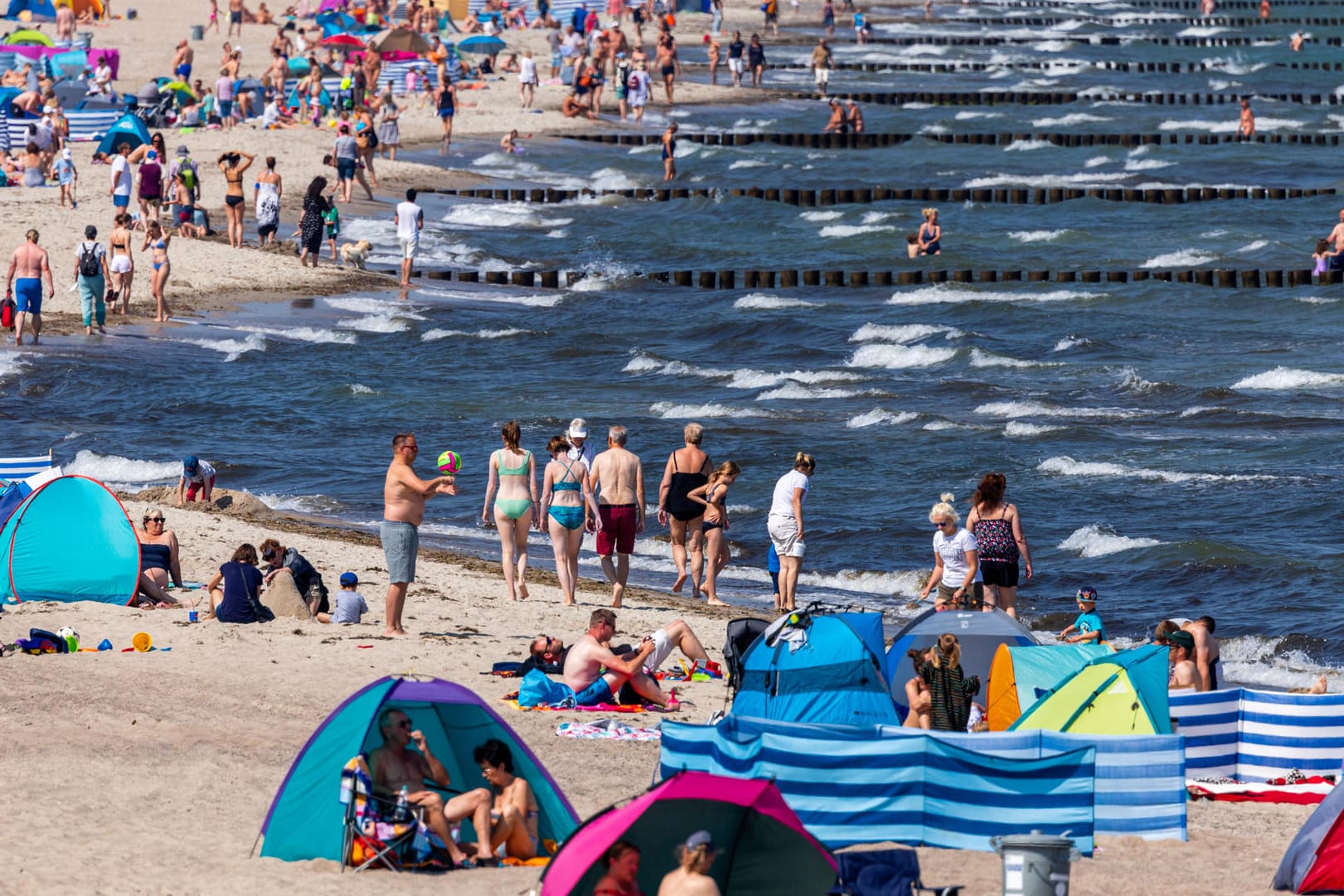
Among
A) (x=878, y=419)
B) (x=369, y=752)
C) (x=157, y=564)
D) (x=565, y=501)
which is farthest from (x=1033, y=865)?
(x=878, y=419)

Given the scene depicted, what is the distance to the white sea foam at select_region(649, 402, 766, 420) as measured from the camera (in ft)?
79.7

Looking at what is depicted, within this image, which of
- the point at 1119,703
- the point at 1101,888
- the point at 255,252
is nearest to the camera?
the point at 1101,888

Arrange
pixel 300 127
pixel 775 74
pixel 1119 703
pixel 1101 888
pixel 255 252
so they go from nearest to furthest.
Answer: pixel 1101 888 < pixel 1119 703 < pixel 255 252 < pixel 300 127 < pixel 775 74

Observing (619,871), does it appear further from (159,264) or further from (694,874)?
(159,264)

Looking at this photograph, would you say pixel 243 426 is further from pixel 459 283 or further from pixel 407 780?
pixel 407 780

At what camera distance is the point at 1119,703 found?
415 inches

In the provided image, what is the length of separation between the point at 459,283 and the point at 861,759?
23.4 metres

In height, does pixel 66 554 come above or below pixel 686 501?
below

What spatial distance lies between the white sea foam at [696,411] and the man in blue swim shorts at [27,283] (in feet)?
24.8

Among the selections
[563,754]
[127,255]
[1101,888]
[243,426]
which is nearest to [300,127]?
[127,255]

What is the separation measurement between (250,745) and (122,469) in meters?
10.5

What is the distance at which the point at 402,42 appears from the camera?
47.5 meters

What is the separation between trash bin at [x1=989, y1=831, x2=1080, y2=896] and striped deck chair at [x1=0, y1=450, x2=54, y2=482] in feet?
37.9

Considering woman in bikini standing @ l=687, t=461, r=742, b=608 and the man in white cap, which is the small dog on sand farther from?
the man in white cap
